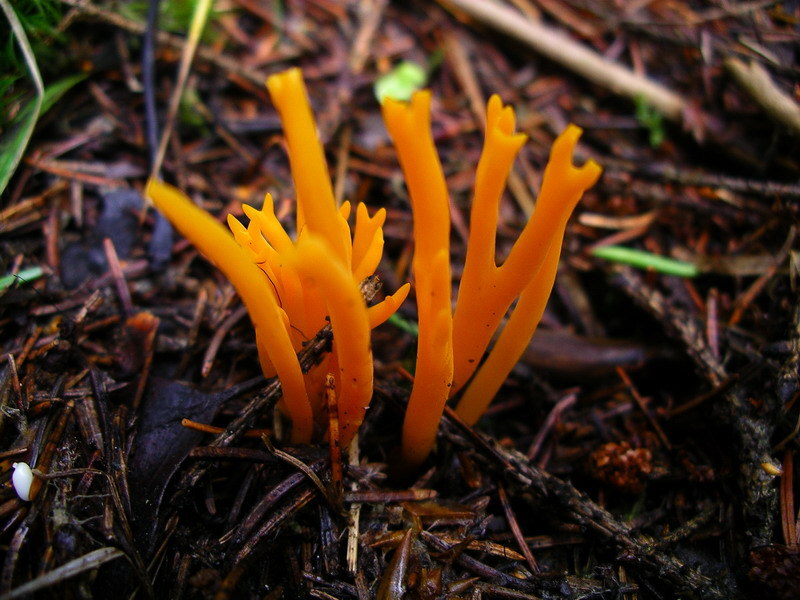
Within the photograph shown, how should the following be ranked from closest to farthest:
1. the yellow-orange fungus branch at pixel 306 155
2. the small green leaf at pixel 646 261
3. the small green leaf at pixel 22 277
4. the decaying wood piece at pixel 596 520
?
the yellow-orange fungus branch at pixel 306 155 → the decaying wood piece at pixel 596 520 → the small green leaf at pixel 22 277 → the small green leaf at pixel 646 261

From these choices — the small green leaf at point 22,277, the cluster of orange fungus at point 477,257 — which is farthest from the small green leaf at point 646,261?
the small green leaf at point 22,277

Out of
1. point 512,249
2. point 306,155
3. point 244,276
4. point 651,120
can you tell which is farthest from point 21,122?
point 651,120

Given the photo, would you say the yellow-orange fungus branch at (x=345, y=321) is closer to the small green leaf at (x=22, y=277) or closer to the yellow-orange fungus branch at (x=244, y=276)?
the yellow-orange fungus branch at (x=244, y=276)

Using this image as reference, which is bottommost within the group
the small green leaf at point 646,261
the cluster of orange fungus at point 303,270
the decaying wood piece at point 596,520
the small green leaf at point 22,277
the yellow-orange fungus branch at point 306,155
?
the decaying wood piece at point 596,520

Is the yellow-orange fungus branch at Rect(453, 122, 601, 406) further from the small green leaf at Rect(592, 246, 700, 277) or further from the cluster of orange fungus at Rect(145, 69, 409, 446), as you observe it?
the small green leaf at Rect(592, 246, 700, 277)

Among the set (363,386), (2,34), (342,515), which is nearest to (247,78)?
(2,34)
